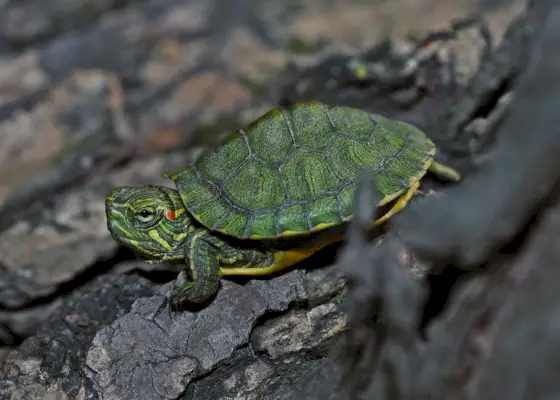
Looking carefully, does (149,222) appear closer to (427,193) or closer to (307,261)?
(307,261)

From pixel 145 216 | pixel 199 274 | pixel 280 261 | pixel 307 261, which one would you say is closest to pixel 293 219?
pixel 280 261

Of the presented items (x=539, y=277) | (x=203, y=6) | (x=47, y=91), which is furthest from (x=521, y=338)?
(x=203, y=6)

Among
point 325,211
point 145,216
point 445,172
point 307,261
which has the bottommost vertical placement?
point 307,261

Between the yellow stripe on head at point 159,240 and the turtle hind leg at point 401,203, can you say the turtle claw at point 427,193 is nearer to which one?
the turtle hind leg at point 401,203

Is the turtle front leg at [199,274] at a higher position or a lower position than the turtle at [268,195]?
lower

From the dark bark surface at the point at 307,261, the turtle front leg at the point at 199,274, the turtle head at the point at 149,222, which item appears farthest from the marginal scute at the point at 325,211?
the turtle head at the point at 149,222

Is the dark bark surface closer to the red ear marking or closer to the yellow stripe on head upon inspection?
the yellow stripe on head

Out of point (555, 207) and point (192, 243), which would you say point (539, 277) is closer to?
point (555, 207)
